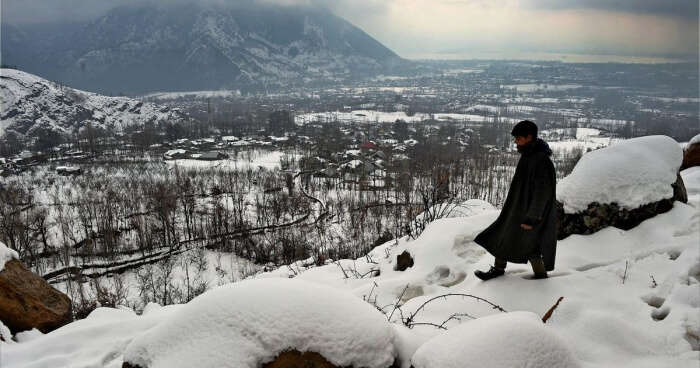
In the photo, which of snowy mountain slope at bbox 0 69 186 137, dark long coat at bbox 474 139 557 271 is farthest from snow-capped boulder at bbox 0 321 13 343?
snowy mountain slope at bbox 0 69 186 137

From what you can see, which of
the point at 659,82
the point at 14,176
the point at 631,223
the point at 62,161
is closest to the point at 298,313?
the point at 631,223

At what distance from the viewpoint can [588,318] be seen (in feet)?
10.5

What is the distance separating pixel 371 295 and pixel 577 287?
2.50 metres

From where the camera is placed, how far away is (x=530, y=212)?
3.88 m

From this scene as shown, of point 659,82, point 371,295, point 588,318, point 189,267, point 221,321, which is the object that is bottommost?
point 189,267

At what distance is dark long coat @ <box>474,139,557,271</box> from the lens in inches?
151

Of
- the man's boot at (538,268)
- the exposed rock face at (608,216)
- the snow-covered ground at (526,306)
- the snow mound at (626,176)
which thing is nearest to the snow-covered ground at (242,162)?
the snow-covered ground at (526,306)

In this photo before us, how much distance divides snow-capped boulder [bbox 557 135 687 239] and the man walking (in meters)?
1.65

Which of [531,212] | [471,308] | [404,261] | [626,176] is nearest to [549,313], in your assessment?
[471,308]

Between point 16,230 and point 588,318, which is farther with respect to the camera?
point 16,230

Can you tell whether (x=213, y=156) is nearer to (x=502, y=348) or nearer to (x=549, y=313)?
(x=549, y=313)

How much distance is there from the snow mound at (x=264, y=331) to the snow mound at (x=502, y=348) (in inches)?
15.8

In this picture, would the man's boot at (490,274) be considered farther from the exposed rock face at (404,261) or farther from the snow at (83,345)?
the snow at (83,345)

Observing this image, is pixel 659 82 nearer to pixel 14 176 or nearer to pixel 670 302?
pixel 670 302
